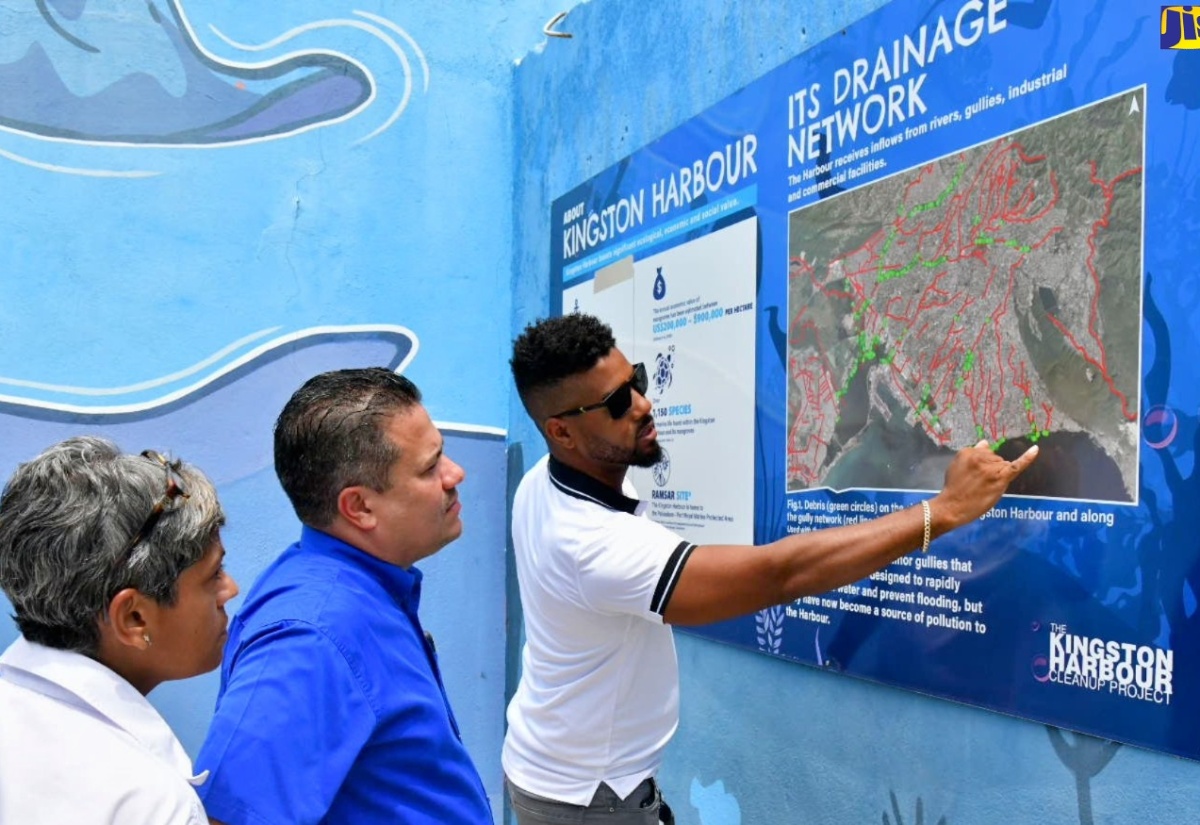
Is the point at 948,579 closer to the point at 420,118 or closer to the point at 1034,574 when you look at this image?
the point at 1034,574

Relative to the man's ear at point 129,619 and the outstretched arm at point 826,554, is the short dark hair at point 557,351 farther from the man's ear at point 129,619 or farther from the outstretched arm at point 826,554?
the man's ear at point 129,619

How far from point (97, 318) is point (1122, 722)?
3940 millimetres

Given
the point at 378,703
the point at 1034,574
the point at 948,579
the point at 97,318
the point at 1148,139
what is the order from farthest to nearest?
the point at 97,318 < the point at 948,579 < the point at 1034,574 < the point at 1148,139 < the point at 378,703

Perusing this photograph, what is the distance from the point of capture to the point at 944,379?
101 inches

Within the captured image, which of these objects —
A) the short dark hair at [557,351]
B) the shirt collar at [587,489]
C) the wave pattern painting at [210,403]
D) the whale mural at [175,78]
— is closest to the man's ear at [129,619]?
the shirt collar at [587,489]

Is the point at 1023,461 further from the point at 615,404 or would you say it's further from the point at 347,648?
the point at 347,648

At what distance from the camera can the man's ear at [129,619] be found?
4.42 feet

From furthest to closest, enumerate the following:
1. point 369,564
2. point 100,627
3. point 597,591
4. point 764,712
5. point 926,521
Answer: point 764,712
point 597,591
point 926,521
point 369,564
point 100,627

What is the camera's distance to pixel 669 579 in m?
2.28

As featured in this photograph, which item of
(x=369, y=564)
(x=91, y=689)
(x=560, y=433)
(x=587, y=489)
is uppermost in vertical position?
(x=560, y=433)

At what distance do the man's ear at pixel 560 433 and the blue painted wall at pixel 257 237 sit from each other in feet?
8.12

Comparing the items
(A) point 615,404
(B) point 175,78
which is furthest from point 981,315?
(B) point 175,78

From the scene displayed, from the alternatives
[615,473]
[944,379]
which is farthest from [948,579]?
[615,473]

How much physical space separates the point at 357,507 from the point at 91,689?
0.49 meters
